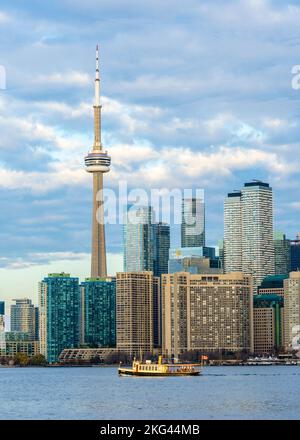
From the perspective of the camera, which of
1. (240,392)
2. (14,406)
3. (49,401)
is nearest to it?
(14,406)

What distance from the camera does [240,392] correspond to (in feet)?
322

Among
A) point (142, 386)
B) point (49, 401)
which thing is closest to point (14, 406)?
point (49, 401)

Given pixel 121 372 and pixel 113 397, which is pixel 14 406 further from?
pixel 121 372

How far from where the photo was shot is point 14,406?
269 ft
